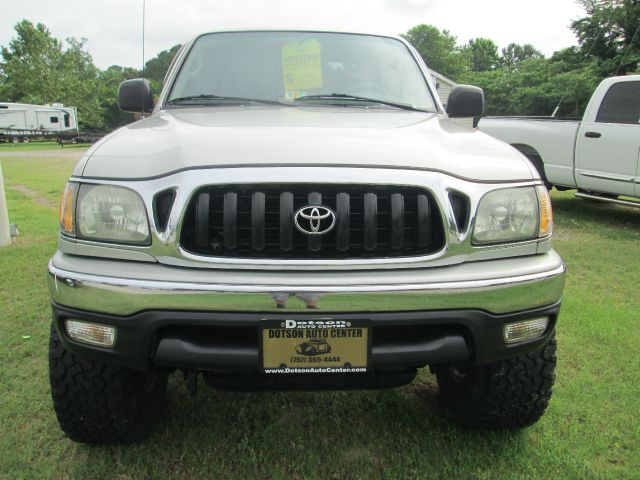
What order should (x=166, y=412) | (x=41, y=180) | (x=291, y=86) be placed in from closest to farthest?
(x=166, y=412), (x=291, y=86), (x=41, y=180)

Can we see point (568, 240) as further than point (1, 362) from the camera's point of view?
Yes

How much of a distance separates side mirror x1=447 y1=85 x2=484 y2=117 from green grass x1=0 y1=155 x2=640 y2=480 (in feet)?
4.85

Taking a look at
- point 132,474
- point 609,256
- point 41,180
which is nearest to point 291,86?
point 132,474

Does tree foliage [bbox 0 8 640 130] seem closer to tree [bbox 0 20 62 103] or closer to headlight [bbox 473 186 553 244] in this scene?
tree [bbox 0 20 62 103]

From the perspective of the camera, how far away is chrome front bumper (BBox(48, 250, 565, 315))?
5.39 feet

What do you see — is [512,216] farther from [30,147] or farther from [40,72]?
[40,72]

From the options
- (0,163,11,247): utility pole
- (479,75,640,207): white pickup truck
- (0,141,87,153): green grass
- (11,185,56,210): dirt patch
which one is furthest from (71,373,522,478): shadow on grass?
(0,141,87,153): green grass

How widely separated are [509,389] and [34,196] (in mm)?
9526

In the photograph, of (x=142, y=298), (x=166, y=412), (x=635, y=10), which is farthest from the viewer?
(x=635, y=10)

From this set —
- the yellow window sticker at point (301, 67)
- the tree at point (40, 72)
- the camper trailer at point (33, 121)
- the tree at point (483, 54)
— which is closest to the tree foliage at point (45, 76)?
the tree at point (40, 72)

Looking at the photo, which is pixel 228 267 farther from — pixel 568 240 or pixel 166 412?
pixel 568 240

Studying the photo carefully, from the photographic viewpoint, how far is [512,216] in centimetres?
188

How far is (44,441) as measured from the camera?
223cm

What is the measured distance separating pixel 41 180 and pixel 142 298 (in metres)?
12.0
